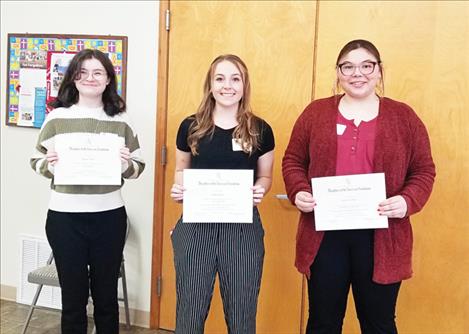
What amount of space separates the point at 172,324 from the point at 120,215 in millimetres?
1068

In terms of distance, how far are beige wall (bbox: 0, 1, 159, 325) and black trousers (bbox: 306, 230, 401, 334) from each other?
1.42 m

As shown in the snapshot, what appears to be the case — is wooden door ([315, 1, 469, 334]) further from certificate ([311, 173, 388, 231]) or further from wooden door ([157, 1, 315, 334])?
certificate ([311, 173, 388, 231])

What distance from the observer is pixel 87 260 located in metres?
2.37

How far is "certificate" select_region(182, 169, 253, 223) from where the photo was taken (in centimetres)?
203

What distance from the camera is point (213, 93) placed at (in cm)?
212

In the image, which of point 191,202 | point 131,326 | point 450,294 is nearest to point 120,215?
point 191,202

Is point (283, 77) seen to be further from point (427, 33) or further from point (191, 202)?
point (191, 202)

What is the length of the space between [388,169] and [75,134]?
51.9 inches

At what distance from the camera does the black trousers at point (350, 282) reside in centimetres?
194

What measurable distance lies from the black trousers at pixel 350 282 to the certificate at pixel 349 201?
66 mm

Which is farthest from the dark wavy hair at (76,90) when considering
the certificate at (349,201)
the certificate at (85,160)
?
the certificate at (349,201)

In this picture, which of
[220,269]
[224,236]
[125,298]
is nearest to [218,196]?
[224,236]

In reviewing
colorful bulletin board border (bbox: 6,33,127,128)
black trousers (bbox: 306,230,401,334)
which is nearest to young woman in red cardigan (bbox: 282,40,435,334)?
black trousers (bbox: 306,230,401,334)

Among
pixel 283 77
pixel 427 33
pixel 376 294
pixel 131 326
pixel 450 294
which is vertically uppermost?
pixel 427 33
